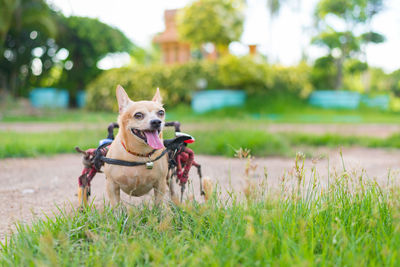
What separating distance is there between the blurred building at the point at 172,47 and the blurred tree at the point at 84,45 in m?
3.71

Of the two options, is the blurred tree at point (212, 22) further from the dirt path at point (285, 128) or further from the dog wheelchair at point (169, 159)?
the dog wheelchair at point (169, 159)

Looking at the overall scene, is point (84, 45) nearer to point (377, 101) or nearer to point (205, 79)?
point (205, 79)

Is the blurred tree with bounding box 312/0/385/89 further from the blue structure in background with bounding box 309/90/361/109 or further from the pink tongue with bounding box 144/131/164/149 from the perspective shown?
the pink tongue with bounding box 144/131/164/149

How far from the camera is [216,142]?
6473mm

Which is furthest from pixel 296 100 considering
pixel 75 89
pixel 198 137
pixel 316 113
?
pixel 75 89

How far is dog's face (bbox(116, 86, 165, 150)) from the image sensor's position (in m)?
2.46

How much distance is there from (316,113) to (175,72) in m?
6.46

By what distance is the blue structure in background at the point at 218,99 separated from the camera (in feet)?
53.0

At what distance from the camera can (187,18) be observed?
723 inches

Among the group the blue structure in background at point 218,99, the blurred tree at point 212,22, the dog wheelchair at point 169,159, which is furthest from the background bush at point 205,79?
the dog wheelchair at point 169,159

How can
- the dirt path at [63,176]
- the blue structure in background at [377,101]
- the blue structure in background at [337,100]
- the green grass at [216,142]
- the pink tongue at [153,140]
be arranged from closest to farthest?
1. the pink tongue at [153,140]
2. the dirt path at [63,176]
3. the green grass at [216,142]
4. the blue structure in background at [337,100]
5. the blue structure in background at [377,101]

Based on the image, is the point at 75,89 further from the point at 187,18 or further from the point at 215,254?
the point at 215,254

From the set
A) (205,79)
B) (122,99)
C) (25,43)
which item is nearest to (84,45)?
(25,43)

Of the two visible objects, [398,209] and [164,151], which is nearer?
[398,209]
